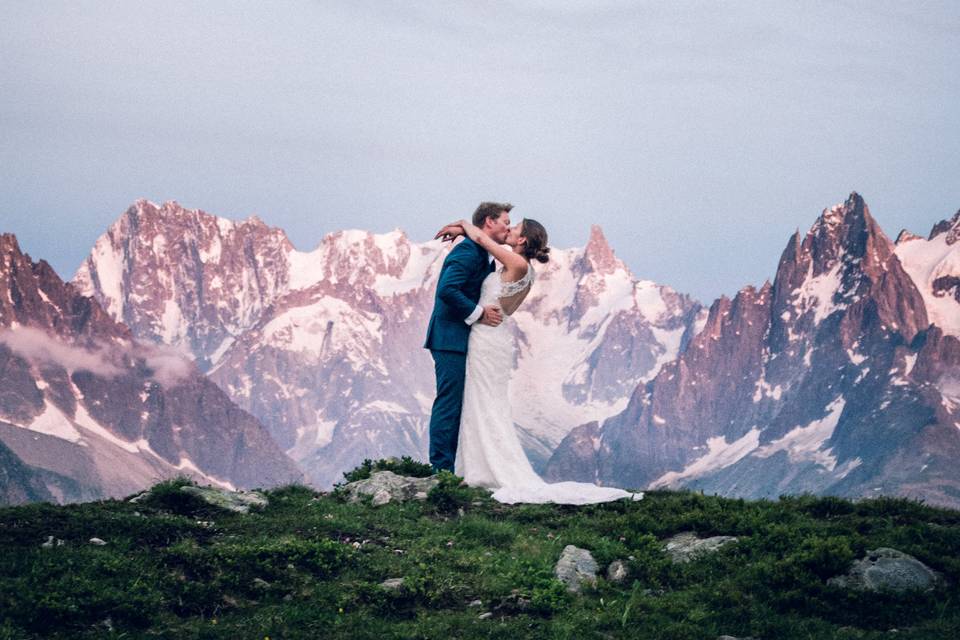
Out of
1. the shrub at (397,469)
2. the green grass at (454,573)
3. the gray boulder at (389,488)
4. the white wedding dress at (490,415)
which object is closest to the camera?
the green grass at (454,573)

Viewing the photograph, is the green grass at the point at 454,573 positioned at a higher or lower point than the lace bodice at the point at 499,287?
lower

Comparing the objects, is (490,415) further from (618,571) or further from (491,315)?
(618,571)

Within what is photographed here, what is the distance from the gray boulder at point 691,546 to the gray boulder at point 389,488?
5.21 metres

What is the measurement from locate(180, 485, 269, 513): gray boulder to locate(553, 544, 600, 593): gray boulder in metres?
6.40

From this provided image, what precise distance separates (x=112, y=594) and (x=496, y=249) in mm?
10620

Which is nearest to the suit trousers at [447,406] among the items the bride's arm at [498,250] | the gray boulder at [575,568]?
the bride's arm at [498,250]

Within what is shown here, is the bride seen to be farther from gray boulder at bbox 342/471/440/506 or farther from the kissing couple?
gray boulder at bbox 342/471/440/506

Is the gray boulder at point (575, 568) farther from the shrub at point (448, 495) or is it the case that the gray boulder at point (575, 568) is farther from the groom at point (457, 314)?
the groom at point (457, 314)

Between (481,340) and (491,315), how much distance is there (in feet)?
1.92

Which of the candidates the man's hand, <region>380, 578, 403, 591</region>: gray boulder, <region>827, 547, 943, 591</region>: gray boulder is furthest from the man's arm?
<region>827, 547, 943, 591</region>: gray boulder

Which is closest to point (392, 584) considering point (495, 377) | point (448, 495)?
point (448, 495)

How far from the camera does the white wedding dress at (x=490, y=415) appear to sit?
22984 mm

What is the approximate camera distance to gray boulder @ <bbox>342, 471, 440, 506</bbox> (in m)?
21.5

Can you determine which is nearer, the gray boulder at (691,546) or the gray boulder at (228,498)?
the gray boulder at (691,546)
